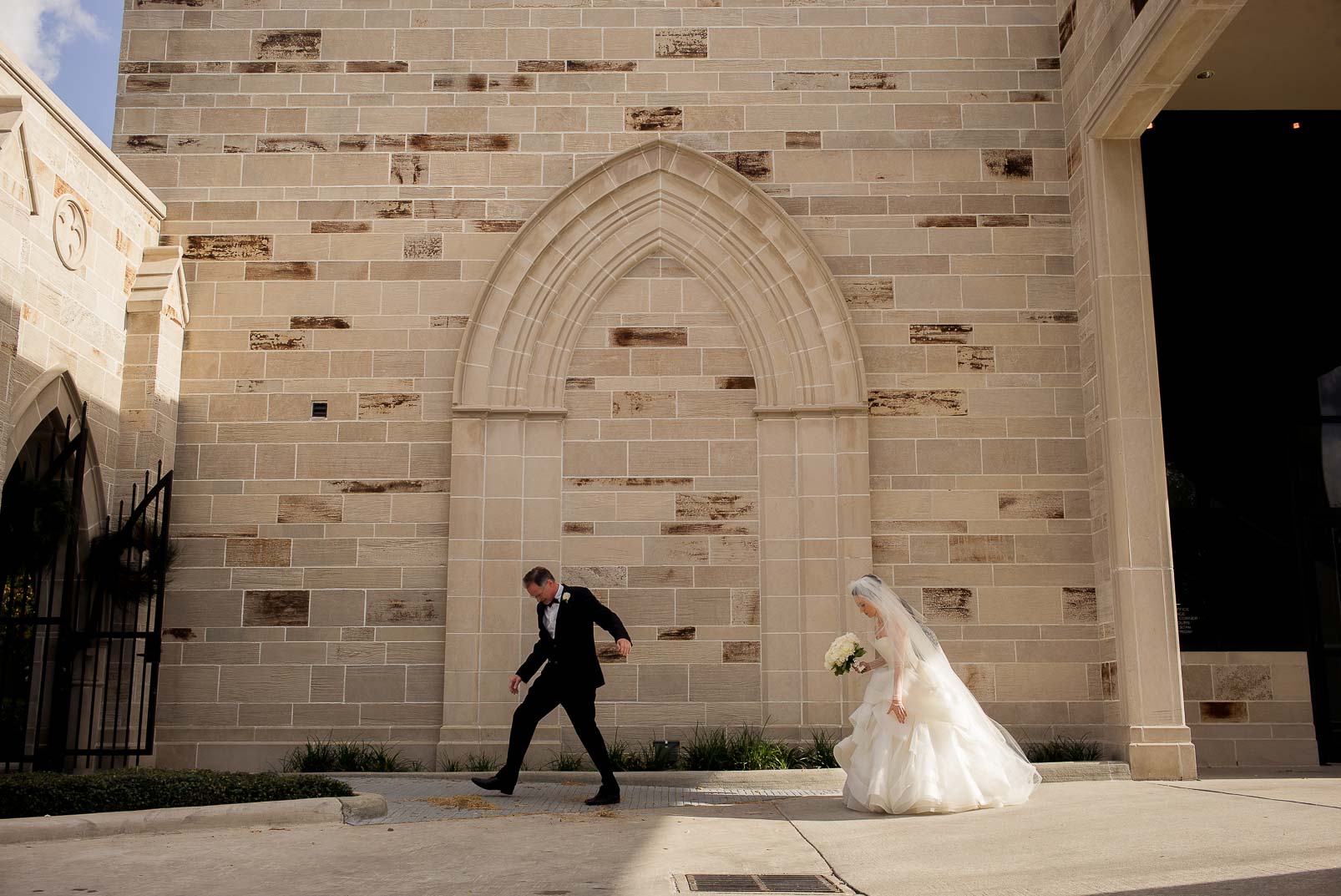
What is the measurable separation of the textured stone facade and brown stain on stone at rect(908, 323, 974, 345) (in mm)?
31

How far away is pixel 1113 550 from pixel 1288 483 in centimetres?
239

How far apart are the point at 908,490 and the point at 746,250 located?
95.4 inches

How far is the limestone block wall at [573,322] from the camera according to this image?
9672 millimetres

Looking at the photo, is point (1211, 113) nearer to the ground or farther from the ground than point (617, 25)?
nearer to the ground

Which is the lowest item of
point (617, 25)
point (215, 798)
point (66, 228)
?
point (215, 798)

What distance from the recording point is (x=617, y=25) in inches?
419

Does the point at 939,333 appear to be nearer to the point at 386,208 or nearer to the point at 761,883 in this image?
the point at 386,208

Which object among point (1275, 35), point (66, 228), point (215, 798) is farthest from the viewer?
point (1275, 35)

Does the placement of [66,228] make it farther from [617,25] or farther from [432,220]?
[617,25]

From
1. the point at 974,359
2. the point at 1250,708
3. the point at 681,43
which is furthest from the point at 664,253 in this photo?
the point at 1250,708

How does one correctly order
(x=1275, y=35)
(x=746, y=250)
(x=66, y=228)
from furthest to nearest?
1. (x=746, y=250)
2. (x=1275, y=35)
3. (x=66, y=228)

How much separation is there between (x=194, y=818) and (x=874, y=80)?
26.0ft

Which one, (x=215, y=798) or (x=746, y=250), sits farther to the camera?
(x=746, y=250)

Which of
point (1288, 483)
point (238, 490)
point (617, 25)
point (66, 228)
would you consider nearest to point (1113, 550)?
point (1288, 483)
